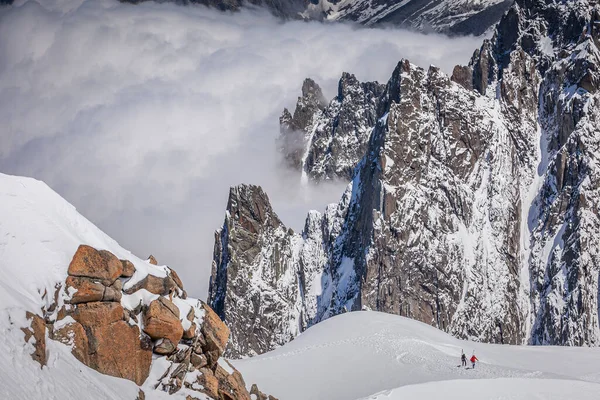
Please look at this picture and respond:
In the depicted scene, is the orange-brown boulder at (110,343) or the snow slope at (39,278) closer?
the snow slope at (39,278)

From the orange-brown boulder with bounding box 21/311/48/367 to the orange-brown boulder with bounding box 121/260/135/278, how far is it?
5.45 meters

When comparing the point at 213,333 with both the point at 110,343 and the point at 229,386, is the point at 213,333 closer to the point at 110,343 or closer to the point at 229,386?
the point at 229,386

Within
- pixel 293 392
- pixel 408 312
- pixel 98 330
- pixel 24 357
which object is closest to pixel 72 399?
pixel 24 357

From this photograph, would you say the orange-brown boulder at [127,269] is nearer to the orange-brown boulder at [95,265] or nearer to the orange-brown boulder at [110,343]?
the orange-brown boulder at [95,265]

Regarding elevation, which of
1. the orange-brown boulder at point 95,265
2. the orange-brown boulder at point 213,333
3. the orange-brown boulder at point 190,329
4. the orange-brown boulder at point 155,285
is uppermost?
the orange-brown boulder at point 95,265

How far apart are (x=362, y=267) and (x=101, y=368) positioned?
158 m

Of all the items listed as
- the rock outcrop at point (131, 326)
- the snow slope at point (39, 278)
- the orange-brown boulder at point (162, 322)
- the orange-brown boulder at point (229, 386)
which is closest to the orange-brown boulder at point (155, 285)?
the rock outcrop at point (131, 326)

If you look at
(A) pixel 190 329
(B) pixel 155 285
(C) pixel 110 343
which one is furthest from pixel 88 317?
(A) pixel 190 329

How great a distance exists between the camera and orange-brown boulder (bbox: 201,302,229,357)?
130 feet

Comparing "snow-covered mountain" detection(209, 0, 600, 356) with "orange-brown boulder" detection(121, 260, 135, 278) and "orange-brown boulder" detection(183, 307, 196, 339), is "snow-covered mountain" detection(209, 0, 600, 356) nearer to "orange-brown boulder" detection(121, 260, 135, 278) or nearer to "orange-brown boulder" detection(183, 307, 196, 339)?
"orange-brown boulder" detection(183, 307, 196, 339)

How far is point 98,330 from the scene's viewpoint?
34.9m

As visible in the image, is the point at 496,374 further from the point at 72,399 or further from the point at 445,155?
the point at 445,155

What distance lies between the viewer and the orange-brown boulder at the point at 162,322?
3681 centimetres

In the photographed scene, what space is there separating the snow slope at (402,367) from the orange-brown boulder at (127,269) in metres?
22.0
